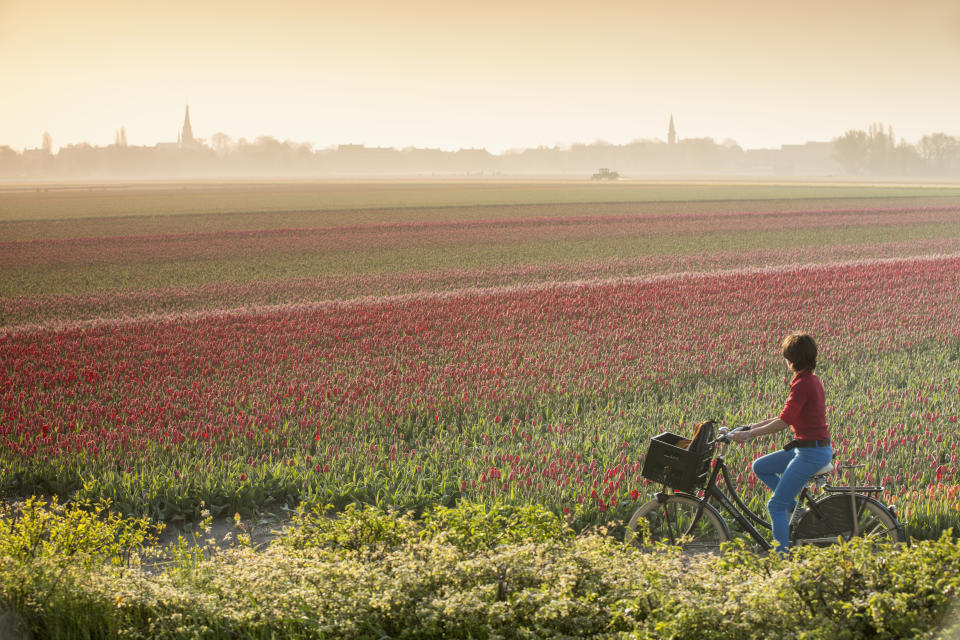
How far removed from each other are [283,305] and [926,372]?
15.1m

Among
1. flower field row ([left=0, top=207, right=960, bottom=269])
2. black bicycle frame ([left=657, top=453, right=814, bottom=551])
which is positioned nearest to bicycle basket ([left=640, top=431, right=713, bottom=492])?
black bicycle frame ([left=657, top=453, right=814, bottom=551])

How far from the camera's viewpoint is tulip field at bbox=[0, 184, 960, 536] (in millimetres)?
8250

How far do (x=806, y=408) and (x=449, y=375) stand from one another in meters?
7.54

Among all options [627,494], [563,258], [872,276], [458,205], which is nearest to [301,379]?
[627,494]

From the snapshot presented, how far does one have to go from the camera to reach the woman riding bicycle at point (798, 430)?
18.2 ft

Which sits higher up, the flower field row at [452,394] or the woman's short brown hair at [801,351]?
the woman's short brown hair at [801,351]

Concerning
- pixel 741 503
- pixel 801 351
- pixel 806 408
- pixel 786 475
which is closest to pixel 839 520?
pixel 786 475

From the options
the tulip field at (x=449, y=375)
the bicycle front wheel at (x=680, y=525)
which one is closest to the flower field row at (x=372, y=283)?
the tulip field at (x=449, y=375)

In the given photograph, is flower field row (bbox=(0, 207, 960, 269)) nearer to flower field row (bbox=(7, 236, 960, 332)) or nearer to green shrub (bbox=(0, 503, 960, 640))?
flower field row (bbox=(7, 236, 960, 332))

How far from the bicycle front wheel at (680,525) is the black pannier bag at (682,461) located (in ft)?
0.98

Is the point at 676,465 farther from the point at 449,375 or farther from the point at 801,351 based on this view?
the point at 449,375

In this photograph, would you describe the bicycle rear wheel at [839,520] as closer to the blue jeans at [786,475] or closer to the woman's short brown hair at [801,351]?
the blue jeans at [786,475]

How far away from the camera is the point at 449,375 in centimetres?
1262

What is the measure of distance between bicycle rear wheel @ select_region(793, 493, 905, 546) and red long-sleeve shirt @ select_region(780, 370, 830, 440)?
1.94 feet
